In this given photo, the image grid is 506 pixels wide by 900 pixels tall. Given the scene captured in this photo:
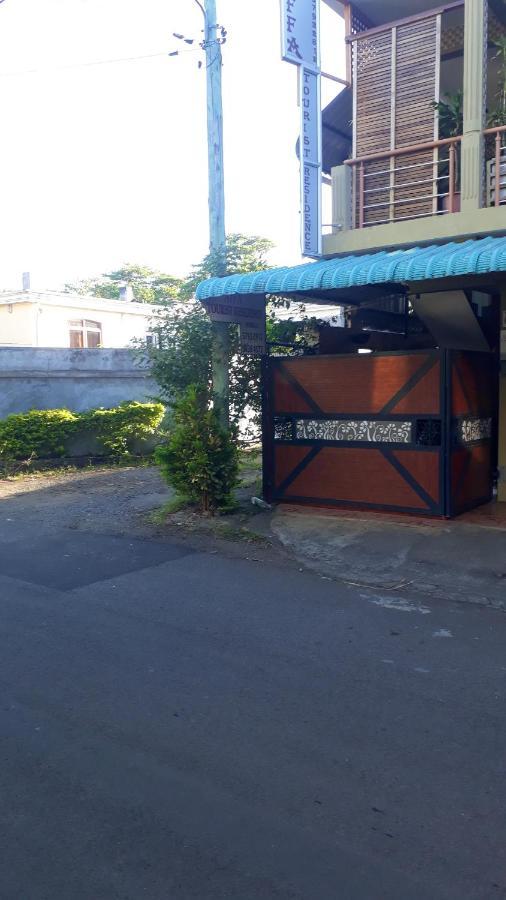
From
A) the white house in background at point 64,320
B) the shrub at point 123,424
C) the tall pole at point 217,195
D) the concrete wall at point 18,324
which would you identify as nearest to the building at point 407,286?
the tall pole at point 217,195

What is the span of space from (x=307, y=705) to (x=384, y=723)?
1.61 ft

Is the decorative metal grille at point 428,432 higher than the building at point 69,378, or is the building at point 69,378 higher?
the building at point 69,378

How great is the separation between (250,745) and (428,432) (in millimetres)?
6027

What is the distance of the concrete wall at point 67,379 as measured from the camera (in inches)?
648

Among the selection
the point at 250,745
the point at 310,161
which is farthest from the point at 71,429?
the point at 250,745

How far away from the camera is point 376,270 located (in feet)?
27.9

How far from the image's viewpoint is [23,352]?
16625mm

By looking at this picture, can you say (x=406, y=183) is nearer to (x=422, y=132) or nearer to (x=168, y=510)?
(x=422, y=132)

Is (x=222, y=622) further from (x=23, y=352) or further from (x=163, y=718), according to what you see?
(x=23, y=352)

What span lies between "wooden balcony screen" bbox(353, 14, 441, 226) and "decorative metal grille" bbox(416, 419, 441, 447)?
2932mm

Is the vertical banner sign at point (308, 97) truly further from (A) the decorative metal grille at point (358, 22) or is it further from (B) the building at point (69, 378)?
(B) the building at point (69, 378)

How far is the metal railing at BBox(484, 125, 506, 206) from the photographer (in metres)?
9.56

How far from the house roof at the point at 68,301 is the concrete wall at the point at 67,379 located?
802 cm

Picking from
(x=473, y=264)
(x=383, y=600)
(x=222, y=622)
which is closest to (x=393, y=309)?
(x=473, y=264)
